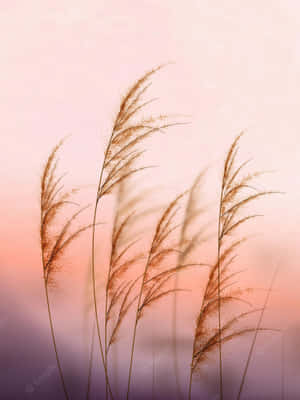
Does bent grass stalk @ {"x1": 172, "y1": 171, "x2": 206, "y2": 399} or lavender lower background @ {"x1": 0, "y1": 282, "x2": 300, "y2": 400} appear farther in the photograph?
bent grass stalk @ {"x1": 172, "y1": 171, "x2": 206, "y2": 399}

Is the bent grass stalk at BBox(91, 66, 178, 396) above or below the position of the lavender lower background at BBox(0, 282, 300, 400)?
above

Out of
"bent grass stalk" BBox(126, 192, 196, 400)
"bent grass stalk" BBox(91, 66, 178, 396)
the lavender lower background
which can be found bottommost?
the lavender lower background

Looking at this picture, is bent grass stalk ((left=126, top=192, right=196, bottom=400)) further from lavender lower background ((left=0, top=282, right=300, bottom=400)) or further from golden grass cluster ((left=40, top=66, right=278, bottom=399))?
lavender lower background ((left=0, top=282, right=300, bottom=400))

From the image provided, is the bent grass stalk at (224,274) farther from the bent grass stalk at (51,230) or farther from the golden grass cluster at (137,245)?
the bent grass stalk at (51,230)

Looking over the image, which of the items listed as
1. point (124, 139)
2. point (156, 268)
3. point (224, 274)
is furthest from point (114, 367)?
point (124, 139)

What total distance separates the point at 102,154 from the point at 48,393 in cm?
102

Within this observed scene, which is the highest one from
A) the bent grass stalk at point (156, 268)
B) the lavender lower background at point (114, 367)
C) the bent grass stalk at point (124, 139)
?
the bent grass stalk at point (124, 139)

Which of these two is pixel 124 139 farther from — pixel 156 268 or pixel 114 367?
pixel 114 367

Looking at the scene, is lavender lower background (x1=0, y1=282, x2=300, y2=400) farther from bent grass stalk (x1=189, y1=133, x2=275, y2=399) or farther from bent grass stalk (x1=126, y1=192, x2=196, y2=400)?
bent grass stalk (x1=126, y1=192, x2=196, y2=400)

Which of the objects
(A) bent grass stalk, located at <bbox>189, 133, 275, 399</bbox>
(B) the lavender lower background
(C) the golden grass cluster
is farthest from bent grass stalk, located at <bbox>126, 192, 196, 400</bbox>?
(B) the lavender lower background

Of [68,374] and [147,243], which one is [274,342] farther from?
[68,374]

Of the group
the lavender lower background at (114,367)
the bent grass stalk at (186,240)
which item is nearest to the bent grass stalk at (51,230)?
the lavender lower background at (114,367)

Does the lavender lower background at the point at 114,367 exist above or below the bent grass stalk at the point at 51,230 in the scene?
below

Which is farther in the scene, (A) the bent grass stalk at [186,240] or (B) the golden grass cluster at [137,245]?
(A) the bent grass stalk at [186,240]
